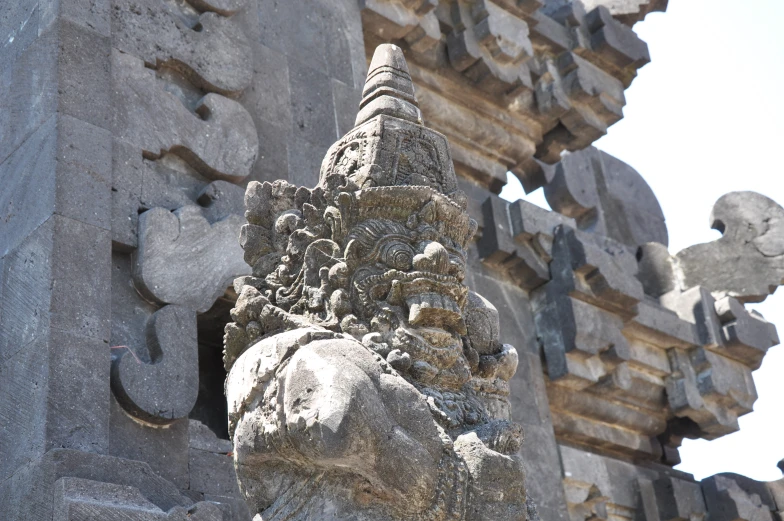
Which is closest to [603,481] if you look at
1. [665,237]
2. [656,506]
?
[656,506]

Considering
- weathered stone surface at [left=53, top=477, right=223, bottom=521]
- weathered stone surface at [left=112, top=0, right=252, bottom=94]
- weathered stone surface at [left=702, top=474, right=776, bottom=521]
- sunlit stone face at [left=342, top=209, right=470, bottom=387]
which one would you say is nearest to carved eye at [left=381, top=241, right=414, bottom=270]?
sunlit stone face at [left=342, top=209, right=470, bottom=387]

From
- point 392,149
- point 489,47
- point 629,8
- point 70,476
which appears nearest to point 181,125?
point 392,149

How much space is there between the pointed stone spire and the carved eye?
2.14ft

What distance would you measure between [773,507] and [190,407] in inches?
230

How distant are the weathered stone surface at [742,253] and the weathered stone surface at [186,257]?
5303 mm

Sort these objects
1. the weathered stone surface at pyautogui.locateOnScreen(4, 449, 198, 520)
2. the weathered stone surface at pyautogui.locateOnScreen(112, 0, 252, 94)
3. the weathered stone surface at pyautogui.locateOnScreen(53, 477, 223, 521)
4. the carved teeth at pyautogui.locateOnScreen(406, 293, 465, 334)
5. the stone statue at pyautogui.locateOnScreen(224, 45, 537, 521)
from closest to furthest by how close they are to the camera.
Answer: the stone statue at pyautogui.locateOnScreen(224, 45, 537, 521)
the carved teeth at pyautogui.locateOnScreen(406, 293, 465, 334)
the weathered stone surface at pyautogui.locateOnScreen(53, 477, 223, 521)
the weathered stone surface at pyautogui.locateOnScreen(4, 449, 198, 520)
the weathered stone surface at pyautogui.locateOnScreen(112, 0, 252, 94)

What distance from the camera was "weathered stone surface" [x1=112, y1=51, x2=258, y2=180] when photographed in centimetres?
541

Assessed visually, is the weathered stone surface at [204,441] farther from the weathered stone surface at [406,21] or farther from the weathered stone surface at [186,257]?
the weathered stone surface at [406,21]

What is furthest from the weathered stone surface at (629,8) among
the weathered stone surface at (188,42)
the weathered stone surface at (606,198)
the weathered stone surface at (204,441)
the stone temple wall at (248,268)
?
the weathered stone surface at (204,441)

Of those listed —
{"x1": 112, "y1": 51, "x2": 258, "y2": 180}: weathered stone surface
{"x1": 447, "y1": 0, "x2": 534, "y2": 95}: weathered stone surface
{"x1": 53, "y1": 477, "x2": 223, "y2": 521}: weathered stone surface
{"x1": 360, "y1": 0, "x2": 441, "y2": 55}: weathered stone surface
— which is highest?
{"x1": 447, "y1": 0, "x2": 534, "y2": 95}: weathered stone surface

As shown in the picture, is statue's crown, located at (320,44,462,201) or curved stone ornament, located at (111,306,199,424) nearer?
statue's crown, located at (320,44,462,201)

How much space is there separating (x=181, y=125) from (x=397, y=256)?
2.19 metres

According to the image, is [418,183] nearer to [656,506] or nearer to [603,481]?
[603,481]

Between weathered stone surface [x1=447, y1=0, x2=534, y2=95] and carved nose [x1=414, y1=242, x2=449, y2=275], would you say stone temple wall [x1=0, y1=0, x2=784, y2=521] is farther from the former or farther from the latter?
carved nose [x1=414, y1=242, x2=449, y2=275]
